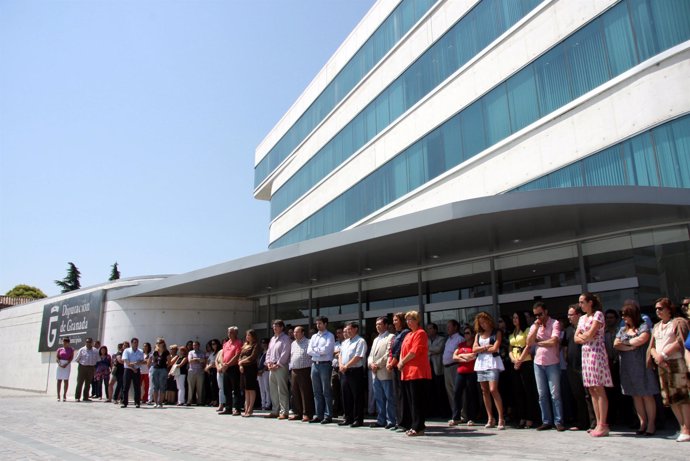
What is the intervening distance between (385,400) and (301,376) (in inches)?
78.5

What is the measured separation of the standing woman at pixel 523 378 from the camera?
344 inches

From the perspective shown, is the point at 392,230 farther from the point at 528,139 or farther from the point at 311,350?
the point at 528,139

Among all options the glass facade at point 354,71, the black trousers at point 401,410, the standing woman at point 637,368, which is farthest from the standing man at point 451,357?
the glass facade at point 354,71

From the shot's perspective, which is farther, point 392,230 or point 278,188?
point 278,188

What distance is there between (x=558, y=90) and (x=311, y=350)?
8550 mm

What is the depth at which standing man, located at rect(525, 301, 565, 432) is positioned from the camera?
8188 mm

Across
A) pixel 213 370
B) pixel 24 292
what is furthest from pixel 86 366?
pixel 24 292

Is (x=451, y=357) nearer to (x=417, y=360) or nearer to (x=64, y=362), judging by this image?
(x=417, y=360)

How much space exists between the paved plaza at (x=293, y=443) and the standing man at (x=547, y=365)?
12.6 inches

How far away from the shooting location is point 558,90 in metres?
13.5

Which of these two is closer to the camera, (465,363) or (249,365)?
(465,363)

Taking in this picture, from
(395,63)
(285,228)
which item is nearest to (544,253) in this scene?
(395,63)

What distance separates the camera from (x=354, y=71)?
2430 centimetres

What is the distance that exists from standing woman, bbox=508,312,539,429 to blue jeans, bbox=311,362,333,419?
10.9ft
